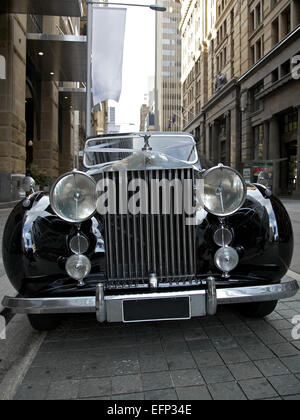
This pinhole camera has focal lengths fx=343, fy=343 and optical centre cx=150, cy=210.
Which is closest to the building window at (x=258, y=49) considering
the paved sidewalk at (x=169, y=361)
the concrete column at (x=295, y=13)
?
the concrete column at (x=295, y=13)

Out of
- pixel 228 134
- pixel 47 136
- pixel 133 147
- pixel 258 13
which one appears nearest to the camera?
pixel 133 147

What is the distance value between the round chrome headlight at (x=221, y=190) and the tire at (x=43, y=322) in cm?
160

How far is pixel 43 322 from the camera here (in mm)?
2863

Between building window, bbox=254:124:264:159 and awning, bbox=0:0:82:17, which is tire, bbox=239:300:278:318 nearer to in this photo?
awning, bbox=0:0:82:17

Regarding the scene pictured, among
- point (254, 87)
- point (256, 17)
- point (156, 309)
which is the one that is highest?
point (256, 17)

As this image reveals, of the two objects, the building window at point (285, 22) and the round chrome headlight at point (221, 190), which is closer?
the round chrome headlight at point (221, 190)

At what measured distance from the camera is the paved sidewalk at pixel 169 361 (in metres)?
2.05

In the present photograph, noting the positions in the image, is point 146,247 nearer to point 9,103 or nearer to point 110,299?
point 110,299

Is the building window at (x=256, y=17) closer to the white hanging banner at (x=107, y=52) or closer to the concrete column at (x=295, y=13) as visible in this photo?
the concrete column at (x=295, y=13)

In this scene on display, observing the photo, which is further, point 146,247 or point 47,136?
point 47,136

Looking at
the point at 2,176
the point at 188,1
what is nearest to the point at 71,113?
the point at 2,176

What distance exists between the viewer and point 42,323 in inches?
113

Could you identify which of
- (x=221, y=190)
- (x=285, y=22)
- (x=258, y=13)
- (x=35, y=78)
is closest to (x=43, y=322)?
(x=221, y=190)

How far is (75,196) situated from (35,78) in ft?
69.1
